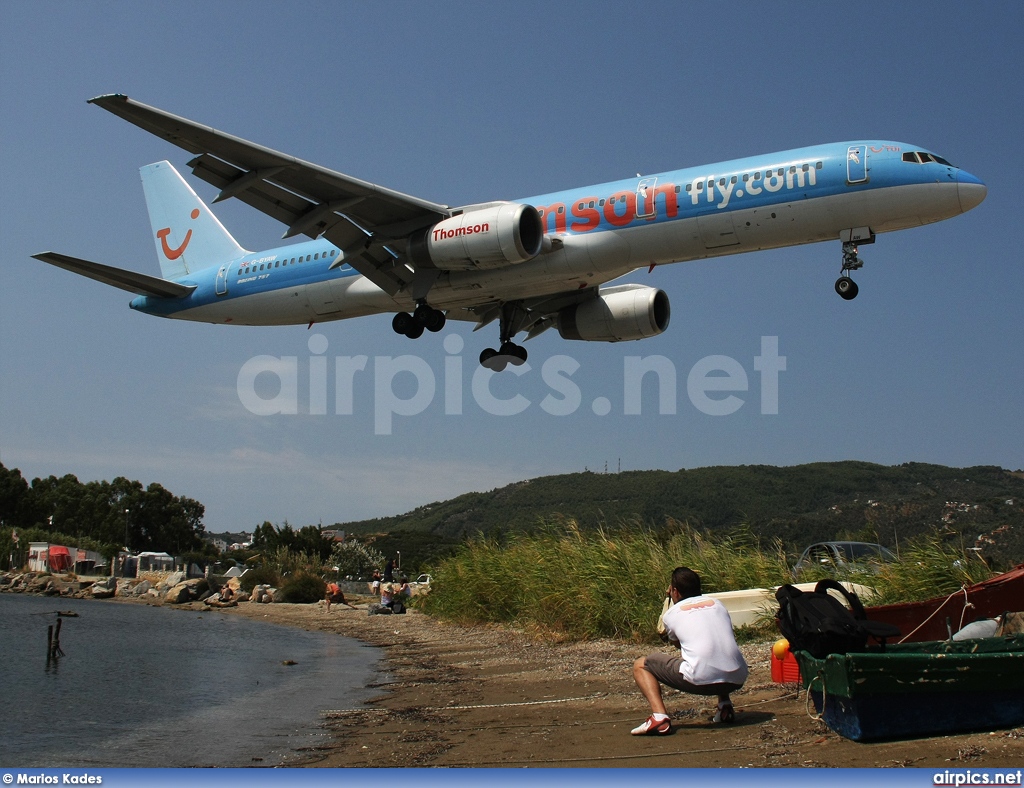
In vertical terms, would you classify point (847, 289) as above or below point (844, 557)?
above

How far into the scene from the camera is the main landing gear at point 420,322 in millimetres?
23234

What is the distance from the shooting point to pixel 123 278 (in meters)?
26.4

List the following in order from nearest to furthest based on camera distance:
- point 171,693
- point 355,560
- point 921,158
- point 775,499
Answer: point 171,693
point 921,158
point 355,560
point 775,499

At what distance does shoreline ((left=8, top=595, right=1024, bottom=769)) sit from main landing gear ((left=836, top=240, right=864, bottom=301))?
28.6 feet

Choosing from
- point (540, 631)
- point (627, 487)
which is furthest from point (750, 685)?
point (627, 487)

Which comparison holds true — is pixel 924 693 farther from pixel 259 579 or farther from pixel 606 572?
pixel 259 579

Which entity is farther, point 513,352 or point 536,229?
point 513,352

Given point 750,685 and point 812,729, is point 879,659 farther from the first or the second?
point 750,685

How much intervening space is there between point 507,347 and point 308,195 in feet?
24.8

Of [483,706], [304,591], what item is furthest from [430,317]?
[304,591]

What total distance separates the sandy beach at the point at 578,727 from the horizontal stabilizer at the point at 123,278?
46.1 feet

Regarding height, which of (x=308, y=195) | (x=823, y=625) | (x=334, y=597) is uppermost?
(x=308, y=195)

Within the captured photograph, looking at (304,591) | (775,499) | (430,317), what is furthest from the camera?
(775,499)

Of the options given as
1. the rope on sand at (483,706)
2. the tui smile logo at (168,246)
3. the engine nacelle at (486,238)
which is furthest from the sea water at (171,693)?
the tui smile logo at (168,246)
